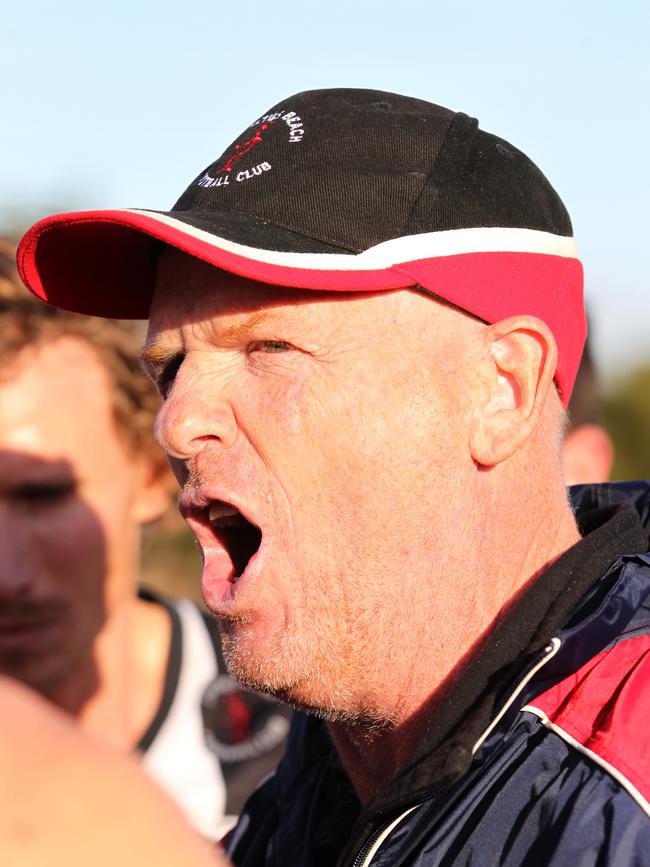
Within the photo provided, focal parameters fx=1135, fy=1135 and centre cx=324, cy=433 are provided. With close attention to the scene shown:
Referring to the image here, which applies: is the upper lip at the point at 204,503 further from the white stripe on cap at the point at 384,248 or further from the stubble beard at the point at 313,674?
the white stripe on cap at the point at 384,248

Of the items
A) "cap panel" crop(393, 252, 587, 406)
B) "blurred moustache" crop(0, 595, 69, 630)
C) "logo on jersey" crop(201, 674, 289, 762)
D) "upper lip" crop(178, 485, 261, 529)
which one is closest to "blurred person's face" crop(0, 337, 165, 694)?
"blurred moustache" crop(0, 595, 69, 630)

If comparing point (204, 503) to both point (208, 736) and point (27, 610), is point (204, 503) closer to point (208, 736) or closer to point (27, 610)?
point (27, 610)

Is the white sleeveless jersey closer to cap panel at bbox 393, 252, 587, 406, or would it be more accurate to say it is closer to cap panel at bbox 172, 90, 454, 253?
cap panel at bbox 393, 252, 587, 406

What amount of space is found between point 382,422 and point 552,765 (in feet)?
2.36

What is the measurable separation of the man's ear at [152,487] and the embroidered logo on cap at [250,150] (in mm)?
2208

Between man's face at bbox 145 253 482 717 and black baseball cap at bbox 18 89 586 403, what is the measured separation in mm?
94

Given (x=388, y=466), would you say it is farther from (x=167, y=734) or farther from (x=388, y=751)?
(x=167, y=734)

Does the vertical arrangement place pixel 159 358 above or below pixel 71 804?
below

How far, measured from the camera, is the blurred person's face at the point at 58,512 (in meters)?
4.11

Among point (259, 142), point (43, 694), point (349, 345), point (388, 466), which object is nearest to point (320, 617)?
point (388, 466)

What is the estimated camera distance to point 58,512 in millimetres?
4176

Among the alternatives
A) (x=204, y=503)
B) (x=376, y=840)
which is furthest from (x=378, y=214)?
(x=376, y=840)

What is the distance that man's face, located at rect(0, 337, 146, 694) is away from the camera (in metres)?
4.11

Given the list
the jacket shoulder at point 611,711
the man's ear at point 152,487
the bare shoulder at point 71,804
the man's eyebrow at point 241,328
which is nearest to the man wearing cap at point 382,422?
the man's eyebrow at point 241,328
